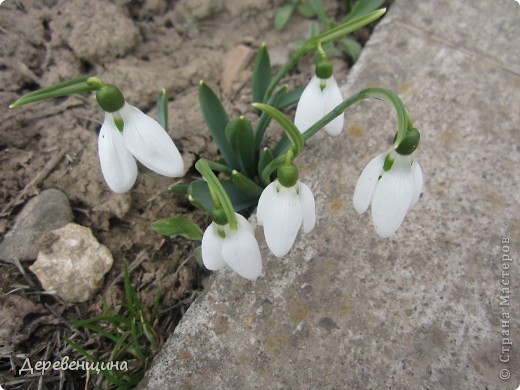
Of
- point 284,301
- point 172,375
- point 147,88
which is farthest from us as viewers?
point 147,88

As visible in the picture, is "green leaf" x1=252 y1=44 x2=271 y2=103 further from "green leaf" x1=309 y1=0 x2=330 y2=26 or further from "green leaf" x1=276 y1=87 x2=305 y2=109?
"green leaf" x1=309 y1=0 x2=330 y2=26

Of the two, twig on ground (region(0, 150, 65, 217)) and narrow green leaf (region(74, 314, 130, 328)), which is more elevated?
twig on ground (region(0, 150, 65, 217))

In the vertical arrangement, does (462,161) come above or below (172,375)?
below

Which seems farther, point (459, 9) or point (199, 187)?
point (459, 9)

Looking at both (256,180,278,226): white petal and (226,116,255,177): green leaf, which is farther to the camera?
(226,116,255,177): green leaf

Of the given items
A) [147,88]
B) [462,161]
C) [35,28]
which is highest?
[35,28]

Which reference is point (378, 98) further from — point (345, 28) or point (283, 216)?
point (283, 216)

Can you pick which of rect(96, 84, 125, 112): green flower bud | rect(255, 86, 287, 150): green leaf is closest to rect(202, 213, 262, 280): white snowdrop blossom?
rect(96, 84, 125, 112): green flower bud

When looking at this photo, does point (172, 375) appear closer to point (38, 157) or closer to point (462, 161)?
point (38, 157)

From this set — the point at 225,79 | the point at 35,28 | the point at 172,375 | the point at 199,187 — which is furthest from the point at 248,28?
the point at 172,375
